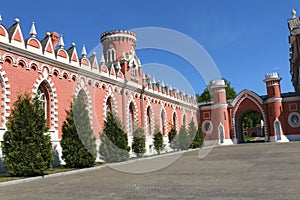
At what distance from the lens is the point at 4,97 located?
1744cm

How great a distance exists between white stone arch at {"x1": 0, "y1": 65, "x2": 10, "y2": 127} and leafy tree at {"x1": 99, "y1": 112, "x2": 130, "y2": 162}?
6.98m

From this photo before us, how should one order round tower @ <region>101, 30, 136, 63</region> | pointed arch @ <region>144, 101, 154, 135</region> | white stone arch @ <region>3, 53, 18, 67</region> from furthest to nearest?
round tower @ <region>101, 30, 136, 63</region> < pointed arch @ <region>144, 101, 154, 135</region> < white stone arch @ <region>3, 53, 18, 67</region>

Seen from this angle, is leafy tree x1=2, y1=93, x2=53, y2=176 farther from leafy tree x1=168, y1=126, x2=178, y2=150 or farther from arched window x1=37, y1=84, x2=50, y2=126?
leafy tree x1=168, y1=126, x2=178, y2=150

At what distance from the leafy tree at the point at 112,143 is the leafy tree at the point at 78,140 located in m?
2.32

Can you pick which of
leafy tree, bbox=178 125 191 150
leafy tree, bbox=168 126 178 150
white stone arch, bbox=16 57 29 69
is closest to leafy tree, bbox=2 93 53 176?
white stone arch, bbox=16 57 29 69

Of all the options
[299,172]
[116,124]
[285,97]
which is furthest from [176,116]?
[299,172]

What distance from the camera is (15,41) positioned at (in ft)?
60.9

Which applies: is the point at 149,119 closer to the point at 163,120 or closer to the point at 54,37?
the point at 163,120

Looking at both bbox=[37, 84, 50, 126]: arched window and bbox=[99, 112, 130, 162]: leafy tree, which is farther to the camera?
bbox=[99, 112, 130, 162]: leafy tree

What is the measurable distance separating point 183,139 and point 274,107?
1777 centimetres

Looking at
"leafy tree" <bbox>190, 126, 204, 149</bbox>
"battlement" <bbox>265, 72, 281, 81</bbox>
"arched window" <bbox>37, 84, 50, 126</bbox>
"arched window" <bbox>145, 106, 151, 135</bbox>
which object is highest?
"battlement" <bbox>265, 72, 281, 81</bbox>

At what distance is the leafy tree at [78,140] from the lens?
18.4 meters

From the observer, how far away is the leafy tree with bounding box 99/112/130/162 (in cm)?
2167

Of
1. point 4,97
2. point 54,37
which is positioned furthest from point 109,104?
point 4,97
